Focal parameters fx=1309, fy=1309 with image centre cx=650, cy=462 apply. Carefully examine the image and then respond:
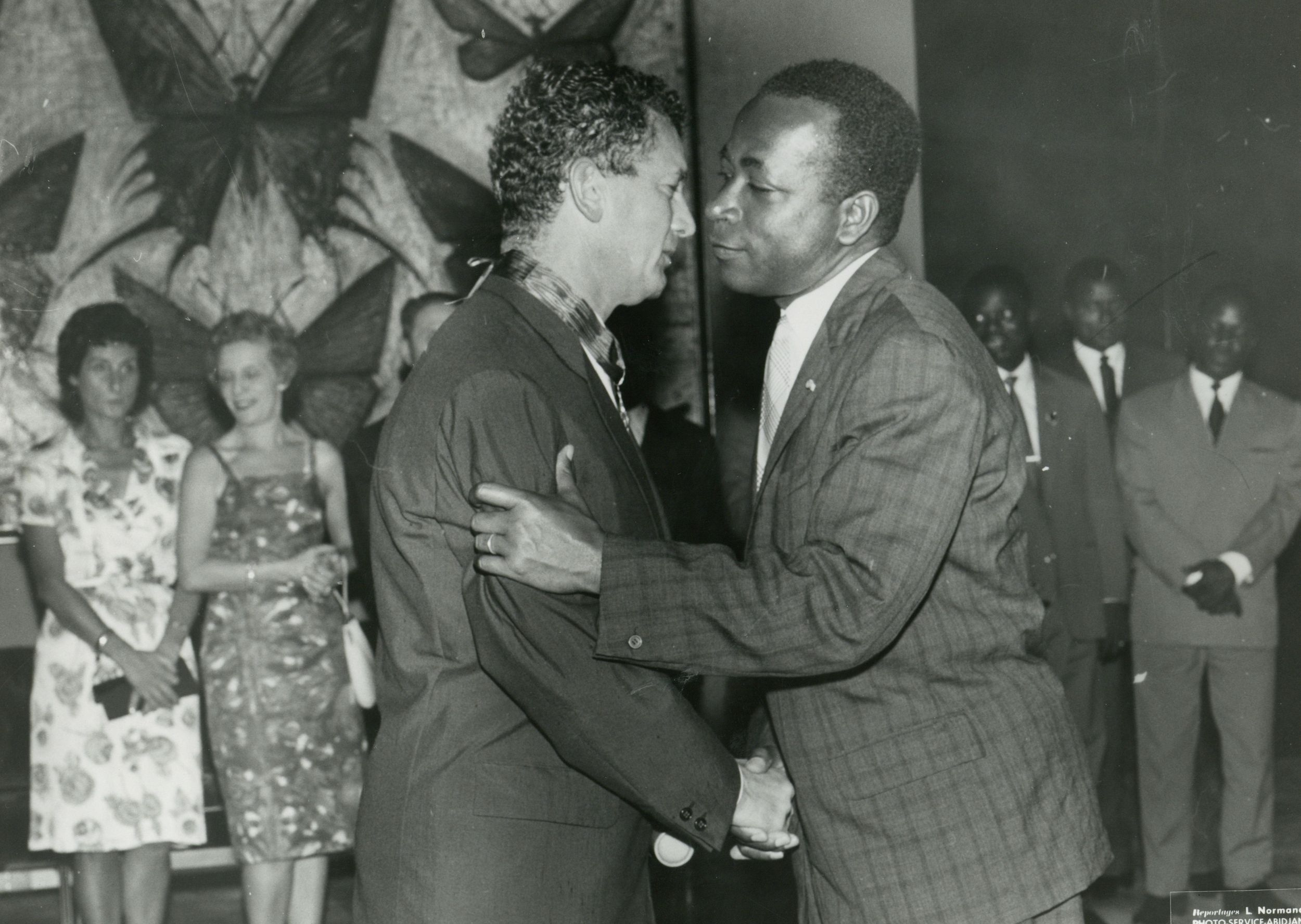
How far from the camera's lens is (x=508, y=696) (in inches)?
73.4

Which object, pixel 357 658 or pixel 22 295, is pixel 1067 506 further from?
pixel 22 295

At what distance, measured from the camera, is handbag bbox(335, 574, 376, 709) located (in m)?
4.10

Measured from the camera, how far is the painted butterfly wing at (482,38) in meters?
4.32

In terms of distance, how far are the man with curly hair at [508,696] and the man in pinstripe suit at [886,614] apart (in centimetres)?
7

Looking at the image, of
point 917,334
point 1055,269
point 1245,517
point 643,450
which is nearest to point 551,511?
point 917,334

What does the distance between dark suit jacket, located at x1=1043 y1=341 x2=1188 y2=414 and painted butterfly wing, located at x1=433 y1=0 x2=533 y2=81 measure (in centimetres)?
208

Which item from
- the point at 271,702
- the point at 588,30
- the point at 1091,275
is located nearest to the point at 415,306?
the point at 588,30

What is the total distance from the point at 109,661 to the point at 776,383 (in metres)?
2.69

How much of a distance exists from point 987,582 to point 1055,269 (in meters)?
2.64

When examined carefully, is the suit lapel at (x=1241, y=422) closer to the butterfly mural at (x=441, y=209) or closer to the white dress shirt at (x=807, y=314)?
the butterfly mural at (x=441, y=209)

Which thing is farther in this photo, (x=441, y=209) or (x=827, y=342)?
(x=441, y=209)

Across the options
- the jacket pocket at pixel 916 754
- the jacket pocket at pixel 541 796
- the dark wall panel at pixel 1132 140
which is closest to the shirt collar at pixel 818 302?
the jacket pocket at pixel 916 754

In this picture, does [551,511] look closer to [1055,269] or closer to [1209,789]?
[1055,269]

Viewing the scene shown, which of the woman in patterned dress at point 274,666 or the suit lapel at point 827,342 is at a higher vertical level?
the suit lapel at point 827,342
